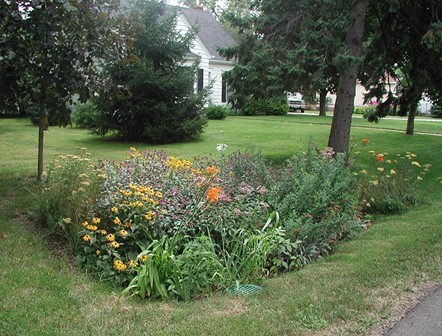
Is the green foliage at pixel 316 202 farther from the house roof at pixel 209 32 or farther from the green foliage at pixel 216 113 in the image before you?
the house roof at pixel 209 32

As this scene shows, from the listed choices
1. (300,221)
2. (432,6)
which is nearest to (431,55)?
(432,6)

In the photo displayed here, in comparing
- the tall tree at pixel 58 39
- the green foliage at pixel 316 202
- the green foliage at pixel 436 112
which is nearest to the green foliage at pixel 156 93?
the tall tree at pixel 58 39

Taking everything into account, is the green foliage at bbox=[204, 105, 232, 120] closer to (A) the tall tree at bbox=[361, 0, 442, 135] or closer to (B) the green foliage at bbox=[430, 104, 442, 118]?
(A) the tall tree at bbox=[361, 0, 442, 135]

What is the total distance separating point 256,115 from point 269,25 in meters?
19.0

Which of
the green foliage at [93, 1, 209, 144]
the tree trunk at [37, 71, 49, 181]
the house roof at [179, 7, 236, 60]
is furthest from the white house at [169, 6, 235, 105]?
the tree trunk at [37, 71, 49, 181]

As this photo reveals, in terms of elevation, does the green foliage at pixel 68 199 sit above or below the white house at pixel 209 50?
below

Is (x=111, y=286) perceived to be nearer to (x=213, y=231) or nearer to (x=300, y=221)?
(x=213, y=231)

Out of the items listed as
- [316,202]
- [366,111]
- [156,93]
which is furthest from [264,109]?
[316,202]

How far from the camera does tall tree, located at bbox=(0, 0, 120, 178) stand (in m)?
6.37

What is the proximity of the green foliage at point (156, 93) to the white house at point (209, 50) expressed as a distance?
11591 mm

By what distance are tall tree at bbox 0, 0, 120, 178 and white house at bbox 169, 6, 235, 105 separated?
1973cm

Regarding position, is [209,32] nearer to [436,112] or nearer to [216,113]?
[216,113]

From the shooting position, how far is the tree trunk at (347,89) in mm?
10586

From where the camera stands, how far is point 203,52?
1158 inches
